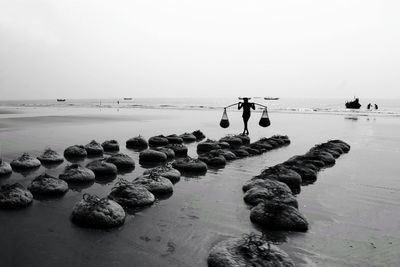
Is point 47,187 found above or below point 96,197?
below

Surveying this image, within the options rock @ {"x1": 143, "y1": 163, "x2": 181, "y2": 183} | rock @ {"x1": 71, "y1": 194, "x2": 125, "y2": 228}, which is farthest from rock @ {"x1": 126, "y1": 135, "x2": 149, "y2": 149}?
rock @ {"x1": 71, "y1": 194, "x2": 125, "y2": 228}

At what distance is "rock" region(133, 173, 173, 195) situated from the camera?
7.30m

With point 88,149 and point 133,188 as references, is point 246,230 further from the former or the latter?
point 88,149

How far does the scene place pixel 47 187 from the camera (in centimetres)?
712

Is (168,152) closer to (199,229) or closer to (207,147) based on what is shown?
(207,147)

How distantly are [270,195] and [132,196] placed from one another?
2.81 meters

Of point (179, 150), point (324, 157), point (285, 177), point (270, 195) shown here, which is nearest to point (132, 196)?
point (270, 195)

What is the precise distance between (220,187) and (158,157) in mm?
3633

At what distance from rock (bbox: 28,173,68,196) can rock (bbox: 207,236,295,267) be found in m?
4.10

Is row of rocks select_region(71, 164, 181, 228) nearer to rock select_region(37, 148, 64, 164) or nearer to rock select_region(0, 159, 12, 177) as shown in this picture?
rock select_region(0, 159, 12, 177)

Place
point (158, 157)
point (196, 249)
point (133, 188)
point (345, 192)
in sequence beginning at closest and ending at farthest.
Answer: point (196, 249), point (133, 188), point (345, 192), point (158, 157)

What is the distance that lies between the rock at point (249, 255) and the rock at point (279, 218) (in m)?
1.14

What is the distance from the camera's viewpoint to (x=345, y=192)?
8008 mm

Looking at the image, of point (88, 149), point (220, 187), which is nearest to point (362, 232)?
point (220, 187)
